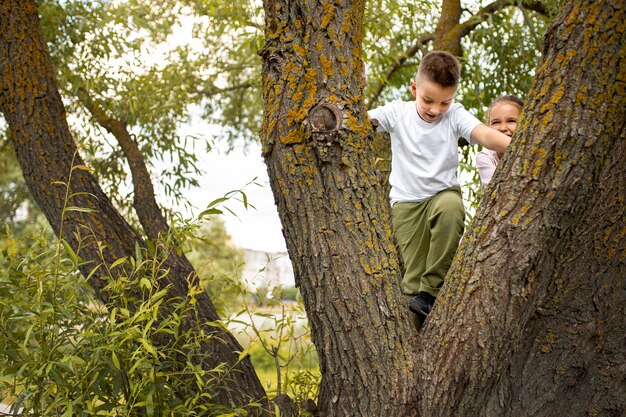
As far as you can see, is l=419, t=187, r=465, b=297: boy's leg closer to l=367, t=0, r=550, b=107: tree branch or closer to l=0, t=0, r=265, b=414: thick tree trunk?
l=0, t=0, r=265, b=414: thick tree trunk

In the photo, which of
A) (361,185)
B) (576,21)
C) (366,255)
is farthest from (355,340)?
(576,21)

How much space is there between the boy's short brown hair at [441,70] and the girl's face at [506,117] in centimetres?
62

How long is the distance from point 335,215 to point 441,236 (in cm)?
58

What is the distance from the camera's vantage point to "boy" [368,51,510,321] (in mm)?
2990

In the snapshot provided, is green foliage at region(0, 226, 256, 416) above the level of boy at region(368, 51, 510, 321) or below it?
below

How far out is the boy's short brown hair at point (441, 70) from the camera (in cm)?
295

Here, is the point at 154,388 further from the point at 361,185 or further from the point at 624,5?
the point at 624,5

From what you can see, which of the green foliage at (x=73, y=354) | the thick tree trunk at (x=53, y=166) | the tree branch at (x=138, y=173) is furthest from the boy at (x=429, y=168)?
the tree branch at (x=138, y=173)

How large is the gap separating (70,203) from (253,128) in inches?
206

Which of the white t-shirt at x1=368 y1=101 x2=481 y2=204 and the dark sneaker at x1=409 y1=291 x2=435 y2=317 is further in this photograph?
the white t-shirt at x1=368 y1=101 x2=481 y2=204

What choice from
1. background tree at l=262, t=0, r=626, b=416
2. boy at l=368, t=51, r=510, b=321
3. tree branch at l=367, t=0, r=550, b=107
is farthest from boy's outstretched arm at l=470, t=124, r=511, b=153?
tree branch at l=367, t=0, r=550, b=107

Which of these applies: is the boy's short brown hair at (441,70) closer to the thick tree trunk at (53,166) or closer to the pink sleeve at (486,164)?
the pink sleeve at (486,164)

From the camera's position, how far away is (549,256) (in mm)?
2434

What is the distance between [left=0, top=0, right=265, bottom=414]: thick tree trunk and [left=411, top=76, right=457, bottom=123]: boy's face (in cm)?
130
